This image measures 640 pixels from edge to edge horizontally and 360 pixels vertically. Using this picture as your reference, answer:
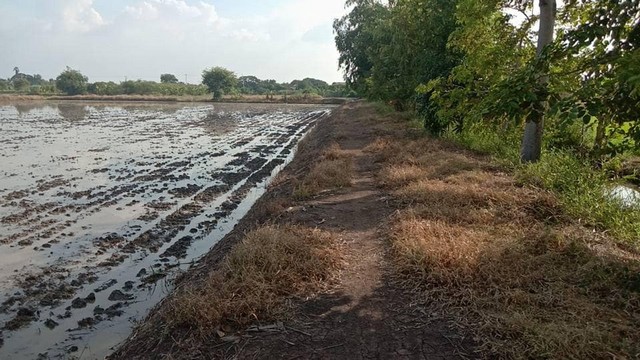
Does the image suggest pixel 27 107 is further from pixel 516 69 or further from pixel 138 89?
pixel 516 69

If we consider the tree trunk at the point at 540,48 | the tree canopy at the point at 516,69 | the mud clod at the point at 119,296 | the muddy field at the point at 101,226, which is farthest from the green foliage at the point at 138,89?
the mud clod at the point at 119,296

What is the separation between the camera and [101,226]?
10789 millimetres

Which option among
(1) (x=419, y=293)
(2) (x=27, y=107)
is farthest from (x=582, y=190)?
(2) (x=27, y=107)

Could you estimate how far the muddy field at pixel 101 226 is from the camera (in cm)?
645

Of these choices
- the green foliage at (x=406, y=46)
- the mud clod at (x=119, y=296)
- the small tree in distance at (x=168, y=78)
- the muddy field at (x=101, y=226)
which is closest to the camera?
the muddy field at (x=101, y=226)

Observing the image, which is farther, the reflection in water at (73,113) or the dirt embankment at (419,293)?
the reflection in water at (73,113)

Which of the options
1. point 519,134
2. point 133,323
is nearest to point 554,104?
point 133,323

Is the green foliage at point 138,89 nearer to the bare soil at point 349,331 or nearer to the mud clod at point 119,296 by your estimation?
the mud clod at point 119,296

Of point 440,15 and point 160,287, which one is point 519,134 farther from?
point 160,287

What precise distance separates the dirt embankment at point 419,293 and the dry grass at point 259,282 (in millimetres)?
16

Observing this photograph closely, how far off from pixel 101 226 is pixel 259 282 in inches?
301

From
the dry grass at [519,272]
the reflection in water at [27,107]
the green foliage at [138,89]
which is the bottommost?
the dry grass at [519,272]

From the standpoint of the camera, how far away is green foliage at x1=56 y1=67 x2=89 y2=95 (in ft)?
330

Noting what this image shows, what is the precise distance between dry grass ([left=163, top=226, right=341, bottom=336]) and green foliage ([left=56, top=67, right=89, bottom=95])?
373ft
